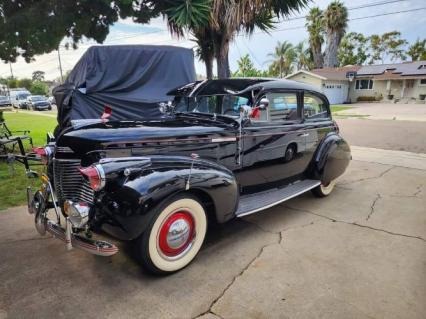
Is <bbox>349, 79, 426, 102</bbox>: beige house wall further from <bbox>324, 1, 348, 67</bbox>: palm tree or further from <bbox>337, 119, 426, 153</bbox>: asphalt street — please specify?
<bbox>337, 119, 426, 153</bbox>: asphalt street

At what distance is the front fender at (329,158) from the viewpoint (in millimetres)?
Answer: 4582

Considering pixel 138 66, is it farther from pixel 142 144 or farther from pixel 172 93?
pixel 142 144

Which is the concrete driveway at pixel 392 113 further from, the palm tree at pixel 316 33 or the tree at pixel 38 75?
the tree at pixel 38 75

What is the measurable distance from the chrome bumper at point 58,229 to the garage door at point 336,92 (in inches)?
1305

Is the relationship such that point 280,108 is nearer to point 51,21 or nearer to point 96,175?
point 96,175

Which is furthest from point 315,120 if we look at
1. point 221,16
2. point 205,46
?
point 205,46

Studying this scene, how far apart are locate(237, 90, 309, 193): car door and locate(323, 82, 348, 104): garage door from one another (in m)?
30.8

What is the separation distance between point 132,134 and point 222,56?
692 cm

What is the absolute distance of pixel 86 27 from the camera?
26.5 ft

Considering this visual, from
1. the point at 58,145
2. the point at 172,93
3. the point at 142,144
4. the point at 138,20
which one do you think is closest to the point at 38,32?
the point at 138,20

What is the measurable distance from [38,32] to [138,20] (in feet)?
7.87

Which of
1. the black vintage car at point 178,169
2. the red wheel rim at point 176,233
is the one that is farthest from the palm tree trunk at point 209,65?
the red wheel rim at point 176,233

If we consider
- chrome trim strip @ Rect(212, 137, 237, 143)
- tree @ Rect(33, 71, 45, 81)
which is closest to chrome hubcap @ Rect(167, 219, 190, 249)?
chrome trim strip @ Rect(212, 137, 237, 143)

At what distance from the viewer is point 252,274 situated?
112 inches
